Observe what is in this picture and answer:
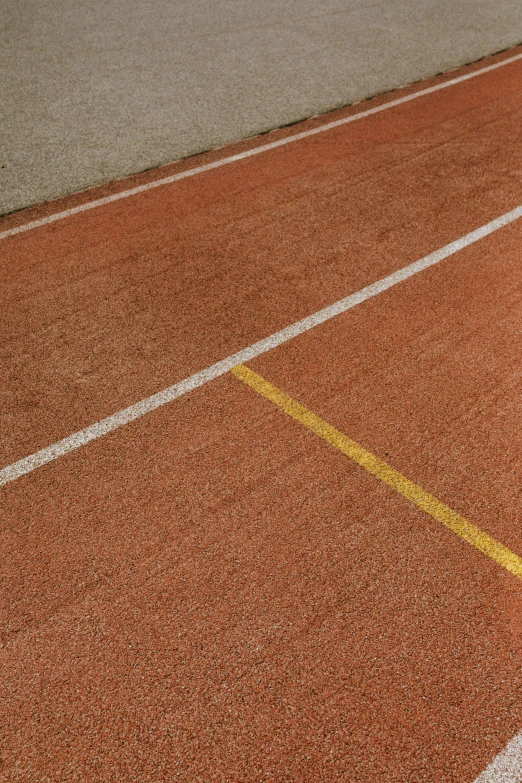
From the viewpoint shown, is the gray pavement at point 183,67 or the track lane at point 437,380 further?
the gray pavement at point 183,67

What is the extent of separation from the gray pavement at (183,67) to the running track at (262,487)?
1.40 metres

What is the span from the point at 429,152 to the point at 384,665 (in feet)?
24.4

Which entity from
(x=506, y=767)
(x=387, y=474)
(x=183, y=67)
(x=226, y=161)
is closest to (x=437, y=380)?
(x=387, y=474)

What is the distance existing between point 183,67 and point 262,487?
9724 mm

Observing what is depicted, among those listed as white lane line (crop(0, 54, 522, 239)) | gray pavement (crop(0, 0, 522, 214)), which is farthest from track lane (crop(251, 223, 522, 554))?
gray pavement (crop(0, 0, 522, 214))

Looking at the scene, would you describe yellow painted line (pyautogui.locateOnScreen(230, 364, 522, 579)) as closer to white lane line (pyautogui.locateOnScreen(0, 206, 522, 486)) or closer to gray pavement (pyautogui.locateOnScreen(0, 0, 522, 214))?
white lane line (pyautogui.locateOnScreen(0, 206, 522, 486))

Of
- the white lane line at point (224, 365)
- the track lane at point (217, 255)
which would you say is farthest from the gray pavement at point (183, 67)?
the white lane line at point (224, 365)

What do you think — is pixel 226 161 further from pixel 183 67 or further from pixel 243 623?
pixel 243 623

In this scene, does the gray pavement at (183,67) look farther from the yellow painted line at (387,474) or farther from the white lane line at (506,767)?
the white lane line at (506,767)

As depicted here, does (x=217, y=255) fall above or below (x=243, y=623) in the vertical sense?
above

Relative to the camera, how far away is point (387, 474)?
498 cm

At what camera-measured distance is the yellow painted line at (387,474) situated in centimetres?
449

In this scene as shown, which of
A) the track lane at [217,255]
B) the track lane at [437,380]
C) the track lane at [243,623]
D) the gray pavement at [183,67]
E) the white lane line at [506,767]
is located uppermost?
the gray pavement at [183,67]

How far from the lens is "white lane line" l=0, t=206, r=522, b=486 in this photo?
5.10m
